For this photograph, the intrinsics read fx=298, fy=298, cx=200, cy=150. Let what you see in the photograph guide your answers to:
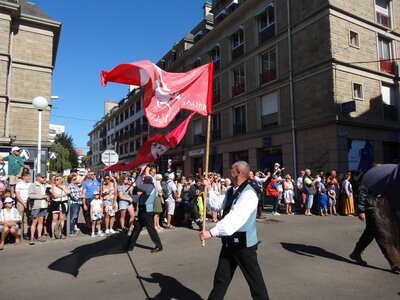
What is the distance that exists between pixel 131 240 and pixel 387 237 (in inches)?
193

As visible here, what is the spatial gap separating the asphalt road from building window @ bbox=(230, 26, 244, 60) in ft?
59.1

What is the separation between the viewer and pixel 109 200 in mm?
8766

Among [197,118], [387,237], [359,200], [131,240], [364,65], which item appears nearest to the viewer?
[387,237]

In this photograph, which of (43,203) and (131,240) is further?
(43,203)

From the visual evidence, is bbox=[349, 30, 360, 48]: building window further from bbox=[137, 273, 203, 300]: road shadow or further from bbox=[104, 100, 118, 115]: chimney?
bbox=[104, 100, 118, 115]: chimney

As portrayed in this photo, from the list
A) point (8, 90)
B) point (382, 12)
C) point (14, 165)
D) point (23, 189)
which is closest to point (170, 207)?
point (23, 189)

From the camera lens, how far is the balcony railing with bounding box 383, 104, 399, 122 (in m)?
18.3

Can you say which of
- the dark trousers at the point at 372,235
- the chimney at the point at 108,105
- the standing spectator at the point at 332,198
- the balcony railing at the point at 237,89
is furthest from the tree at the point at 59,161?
the dark trousers at the point at 372,235

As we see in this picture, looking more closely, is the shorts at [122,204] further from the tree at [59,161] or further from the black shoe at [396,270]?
the tree at [59,161]

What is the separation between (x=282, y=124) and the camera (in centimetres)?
1900

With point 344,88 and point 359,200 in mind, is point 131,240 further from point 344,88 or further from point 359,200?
point 344,88

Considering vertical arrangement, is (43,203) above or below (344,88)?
below

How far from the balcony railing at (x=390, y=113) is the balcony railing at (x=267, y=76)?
704 centimetres

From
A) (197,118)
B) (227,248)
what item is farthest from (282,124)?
(227,248)
